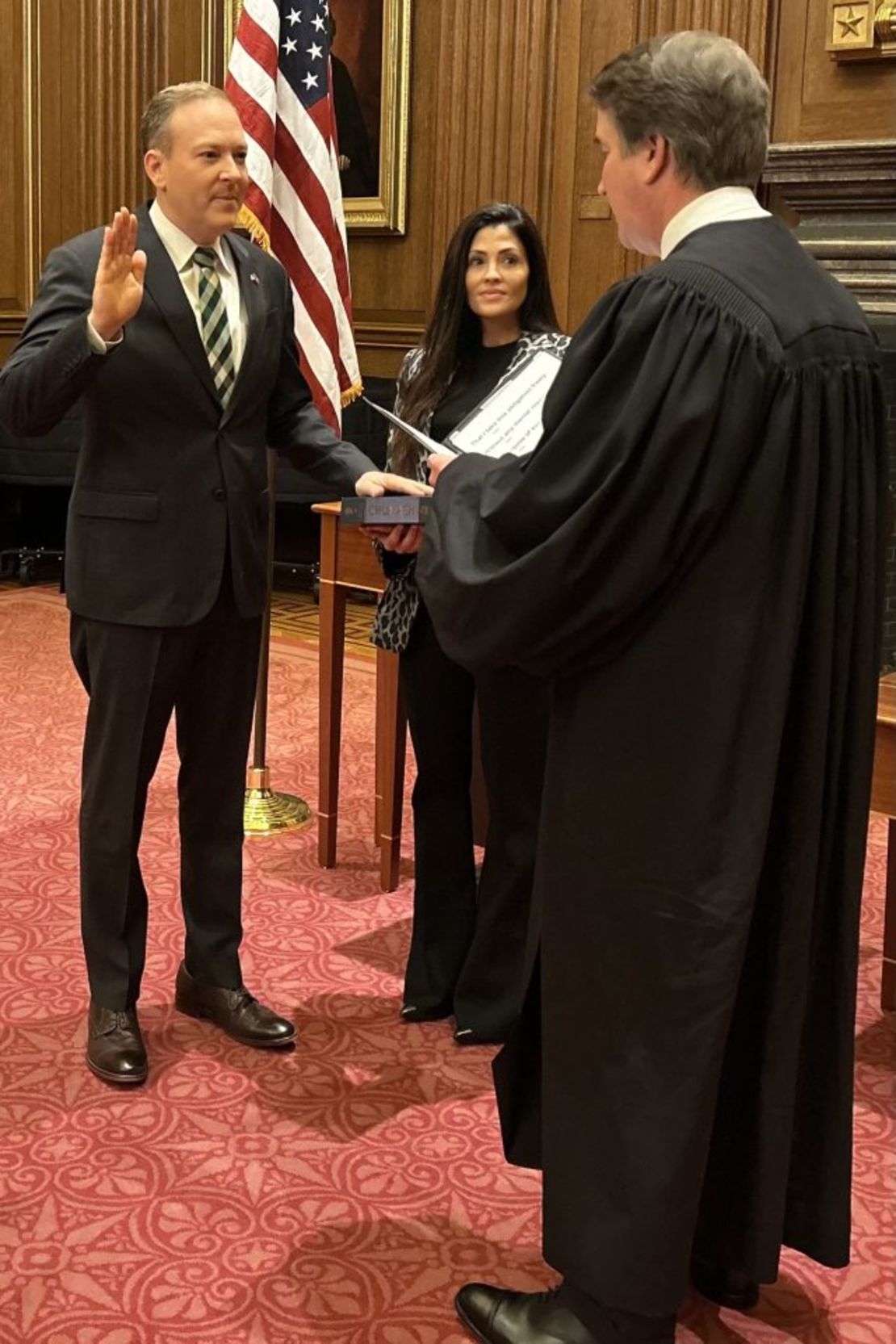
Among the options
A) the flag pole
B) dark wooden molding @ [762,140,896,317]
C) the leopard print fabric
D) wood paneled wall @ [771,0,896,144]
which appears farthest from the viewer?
wood paneled wall @ [771,0,896,144]

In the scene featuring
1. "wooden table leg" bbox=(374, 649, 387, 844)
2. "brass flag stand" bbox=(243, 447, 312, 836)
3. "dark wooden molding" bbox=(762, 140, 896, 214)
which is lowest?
"brass flag stand" bbox=(243, 447, 312, 836)

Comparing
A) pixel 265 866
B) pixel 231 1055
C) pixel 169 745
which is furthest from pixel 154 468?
pixel 169 745

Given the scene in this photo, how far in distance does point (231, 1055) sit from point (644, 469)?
1.92m

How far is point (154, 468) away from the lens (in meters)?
2.95

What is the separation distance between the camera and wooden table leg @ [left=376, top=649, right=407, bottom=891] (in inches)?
167

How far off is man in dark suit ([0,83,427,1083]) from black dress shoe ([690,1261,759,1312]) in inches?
50.0

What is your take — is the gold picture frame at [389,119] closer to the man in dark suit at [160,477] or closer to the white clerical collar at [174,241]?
the man in dark suit at [160,477]

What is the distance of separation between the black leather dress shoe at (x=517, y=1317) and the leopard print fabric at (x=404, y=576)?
1460 millimetres

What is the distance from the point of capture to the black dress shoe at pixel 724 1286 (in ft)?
7.79

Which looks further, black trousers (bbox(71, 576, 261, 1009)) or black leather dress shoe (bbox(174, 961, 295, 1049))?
black leather dress shoe (bbox(174, 961, 295, 1049))

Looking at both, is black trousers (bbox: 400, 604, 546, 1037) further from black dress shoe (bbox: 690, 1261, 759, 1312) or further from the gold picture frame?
the gold picture frame

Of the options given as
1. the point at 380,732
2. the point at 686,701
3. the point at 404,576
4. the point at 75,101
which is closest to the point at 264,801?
the point at 380,732

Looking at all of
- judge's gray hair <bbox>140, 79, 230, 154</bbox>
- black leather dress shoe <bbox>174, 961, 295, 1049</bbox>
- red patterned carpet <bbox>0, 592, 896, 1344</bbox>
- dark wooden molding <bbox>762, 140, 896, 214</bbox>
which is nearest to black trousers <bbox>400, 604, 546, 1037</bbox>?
red patterned carpet <bbox>0, 592, 896, 1344</bbox>

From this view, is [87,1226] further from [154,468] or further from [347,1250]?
[154,468]
